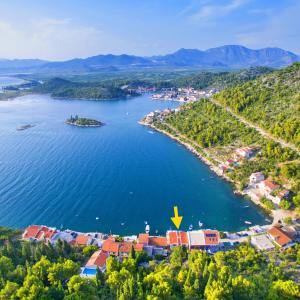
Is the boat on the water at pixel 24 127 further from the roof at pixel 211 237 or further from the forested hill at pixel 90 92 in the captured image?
the roof at pixel 211 237

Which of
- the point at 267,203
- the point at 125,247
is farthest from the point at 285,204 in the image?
the point at 125,247

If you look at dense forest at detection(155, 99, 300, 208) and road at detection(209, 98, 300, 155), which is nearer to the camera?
dense forest at detection(155, 99, 300, 208)

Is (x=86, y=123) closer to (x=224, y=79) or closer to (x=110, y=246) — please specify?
(x=110, y=246)

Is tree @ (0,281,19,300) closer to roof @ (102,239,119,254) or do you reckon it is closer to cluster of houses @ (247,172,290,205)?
roof @ (102,239,119,254)

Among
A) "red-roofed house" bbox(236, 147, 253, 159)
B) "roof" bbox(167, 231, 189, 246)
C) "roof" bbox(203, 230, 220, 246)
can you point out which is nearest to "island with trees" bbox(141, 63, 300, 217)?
"red-roofed house" bbox(236, 147, 253, 159)

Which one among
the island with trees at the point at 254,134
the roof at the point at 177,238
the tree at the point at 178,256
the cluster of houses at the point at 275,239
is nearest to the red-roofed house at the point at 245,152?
the island with trees at the point at 254,134

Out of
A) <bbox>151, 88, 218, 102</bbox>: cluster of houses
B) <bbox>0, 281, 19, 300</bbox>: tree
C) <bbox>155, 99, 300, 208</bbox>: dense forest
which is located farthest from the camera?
<bbox>151, 88, 218, 102</bbox>: cluster of houses
